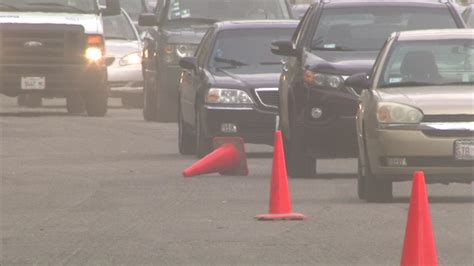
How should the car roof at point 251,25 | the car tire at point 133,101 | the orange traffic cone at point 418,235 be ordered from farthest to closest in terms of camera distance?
the car tire at point 133,101 → the car roof at point 251,25 → the orange traffic cone at point 418,235

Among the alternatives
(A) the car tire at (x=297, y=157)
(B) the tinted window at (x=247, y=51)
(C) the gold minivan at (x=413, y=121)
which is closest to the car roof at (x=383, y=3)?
(A) the car tire at (x=297, y=157)

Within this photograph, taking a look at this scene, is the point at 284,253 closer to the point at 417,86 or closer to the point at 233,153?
the point at 417,86

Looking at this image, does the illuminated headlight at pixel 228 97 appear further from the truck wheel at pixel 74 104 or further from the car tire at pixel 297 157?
the truck wheel at pixel 74 104

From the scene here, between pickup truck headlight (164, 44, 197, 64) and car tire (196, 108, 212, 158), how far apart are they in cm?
631

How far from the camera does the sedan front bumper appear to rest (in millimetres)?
15336

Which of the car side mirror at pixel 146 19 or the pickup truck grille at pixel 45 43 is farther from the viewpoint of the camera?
the pickup truck grille at pixel 45 43

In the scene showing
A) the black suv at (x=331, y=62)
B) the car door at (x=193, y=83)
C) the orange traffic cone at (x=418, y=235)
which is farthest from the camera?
the car door at (x=193, y=83)

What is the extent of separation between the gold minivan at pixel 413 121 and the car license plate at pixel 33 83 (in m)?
14.2

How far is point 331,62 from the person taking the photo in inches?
738

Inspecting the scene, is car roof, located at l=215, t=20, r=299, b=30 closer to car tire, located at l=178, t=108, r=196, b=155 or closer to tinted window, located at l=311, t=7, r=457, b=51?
car tire, located at l=178, t=108, r=196, b=155

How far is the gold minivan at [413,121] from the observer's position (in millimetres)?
15352

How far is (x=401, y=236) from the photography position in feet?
42.3

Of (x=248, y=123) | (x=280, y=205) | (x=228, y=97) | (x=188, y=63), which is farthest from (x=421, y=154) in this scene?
(x=188, y=63)

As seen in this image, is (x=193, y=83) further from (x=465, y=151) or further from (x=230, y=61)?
(x=465, y=151)
